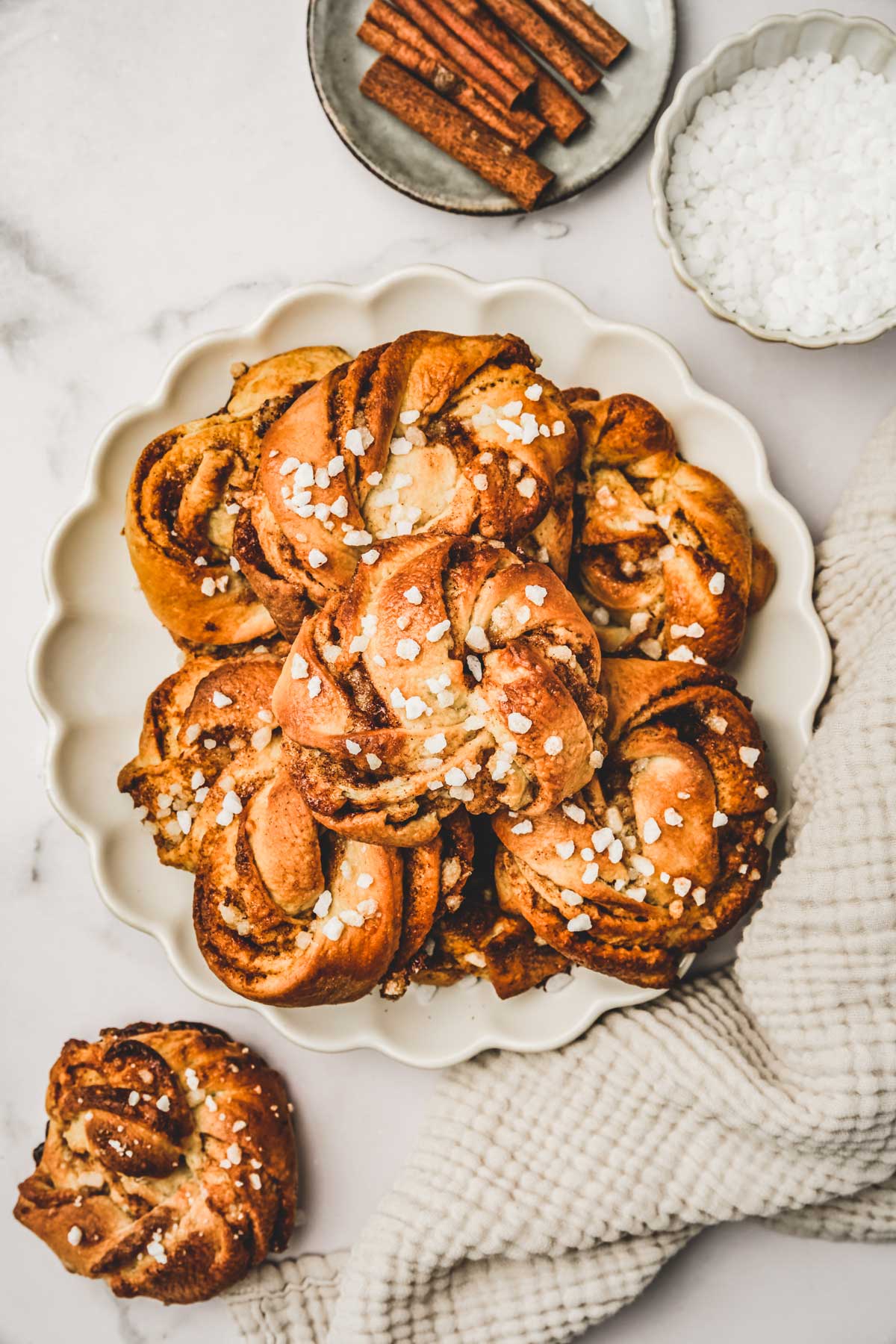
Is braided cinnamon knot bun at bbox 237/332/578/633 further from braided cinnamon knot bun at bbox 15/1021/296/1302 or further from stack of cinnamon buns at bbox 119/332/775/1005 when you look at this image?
braided cinnamon knot bun at bbox 15/1021/296/1302

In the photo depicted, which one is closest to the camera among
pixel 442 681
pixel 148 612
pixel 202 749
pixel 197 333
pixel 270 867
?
pixel 442 681

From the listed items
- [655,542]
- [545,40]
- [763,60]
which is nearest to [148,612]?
[655,542]

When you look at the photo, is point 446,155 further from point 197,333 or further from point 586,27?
point 197,333

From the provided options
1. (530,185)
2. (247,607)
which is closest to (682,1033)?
(247,607)

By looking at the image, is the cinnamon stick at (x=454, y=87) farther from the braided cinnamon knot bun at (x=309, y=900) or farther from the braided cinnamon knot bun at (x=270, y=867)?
the braided cinnamon knot bun at (x=309, y=900)

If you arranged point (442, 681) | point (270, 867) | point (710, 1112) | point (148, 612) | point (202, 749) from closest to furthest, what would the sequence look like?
point (442, 681)
point (270, 867)
point (202, 749)
point (710, 1112)
point (148, 612)

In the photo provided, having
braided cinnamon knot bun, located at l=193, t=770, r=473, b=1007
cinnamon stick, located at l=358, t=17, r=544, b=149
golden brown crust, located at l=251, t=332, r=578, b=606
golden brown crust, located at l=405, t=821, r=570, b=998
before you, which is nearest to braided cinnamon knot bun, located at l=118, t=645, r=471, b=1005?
braided cinnamon knot bun, located at l=193, t=770, r=473, b=1007

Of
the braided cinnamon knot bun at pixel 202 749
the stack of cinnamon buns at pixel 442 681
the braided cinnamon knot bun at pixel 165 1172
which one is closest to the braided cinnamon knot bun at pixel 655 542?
the stack of cinnamon buns at pixel 442 681

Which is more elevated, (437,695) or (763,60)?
(763,60)
